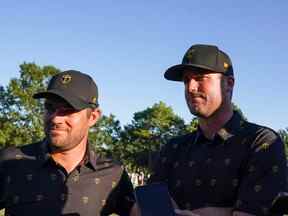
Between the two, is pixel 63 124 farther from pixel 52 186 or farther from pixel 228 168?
pixel 228 168

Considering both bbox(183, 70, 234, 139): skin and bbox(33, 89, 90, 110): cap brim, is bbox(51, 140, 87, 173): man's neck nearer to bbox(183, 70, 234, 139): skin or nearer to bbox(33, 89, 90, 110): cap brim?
bbox(33, 89, 90, 110): cap brim

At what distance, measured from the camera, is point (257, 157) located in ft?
14.3

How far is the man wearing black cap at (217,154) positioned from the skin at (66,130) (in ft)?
2.46

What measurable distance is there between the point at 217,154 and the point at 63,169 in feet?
4.44

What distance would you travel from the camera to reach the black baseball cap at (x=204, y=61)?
4.91 m

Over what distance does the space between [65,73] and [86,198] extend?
115 centimetres

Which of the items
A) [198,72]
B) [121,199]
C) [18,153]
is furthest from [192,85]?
[18,153]

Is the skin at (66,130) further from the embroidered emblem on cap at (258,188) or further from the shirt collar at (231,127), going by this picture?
the embroidered emblem on cap at (258,188)

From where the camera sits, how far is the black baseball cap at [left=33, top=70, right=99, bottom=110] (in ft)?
16.0

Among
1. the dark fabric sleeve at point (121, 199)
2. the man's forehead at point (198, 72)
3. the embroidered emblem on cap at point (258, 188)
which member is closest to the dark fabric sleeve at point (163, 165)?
the dark fabric sleeve at point (121, 199)

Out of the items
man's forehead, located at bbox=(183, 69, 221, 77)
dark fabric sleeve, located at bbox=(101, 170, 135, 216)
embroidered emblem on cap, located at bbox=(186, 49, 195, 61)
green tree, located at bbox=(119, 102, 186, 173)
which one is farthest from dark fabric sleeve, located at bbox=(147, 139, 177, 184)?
green tree, located at bbox=(119, 102, 186, 173)

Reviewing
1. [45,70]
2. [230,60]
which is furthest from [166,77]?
[45,70]

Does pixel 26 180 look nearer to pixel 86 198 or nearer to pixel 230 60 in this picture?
pixel 86 198

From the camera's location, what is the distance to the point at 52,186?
4867 mm
